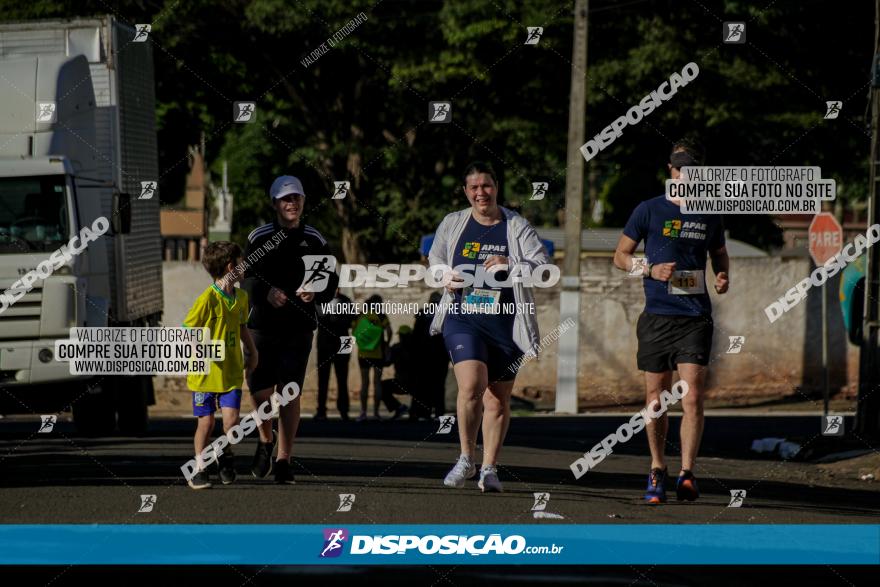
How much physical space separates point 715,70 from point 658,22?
144cm

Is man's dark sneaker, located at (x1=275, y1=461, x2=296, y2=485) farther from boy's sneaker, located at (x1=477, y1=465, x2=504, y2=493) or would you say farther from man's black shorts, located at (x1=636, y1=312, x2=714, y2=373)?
man's black shorts, located at (x1=636, y1=312, x2=714, y2=373)

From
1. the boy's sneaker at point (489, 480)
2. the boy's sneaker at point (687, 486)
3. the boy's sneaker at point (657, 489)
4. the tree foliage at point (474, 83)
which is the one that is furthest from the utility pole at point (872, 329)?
the tree foliage at point (474, 83)

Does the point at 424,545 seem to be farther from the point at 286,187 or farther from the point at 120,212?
the point at 120,212

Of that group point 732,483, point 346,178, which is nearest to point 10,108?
point 732,483

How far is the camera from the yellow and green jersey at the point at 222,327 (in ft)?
35.4

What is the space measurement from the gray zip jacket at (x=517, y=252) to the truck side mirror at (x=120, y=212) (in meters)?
6.60

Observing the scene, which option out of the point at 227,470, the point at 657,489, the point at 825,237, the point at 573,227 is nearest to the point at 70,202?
the point at 227,470

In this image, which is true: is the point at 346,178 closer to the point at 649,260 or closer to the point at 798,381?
the point at 798,381

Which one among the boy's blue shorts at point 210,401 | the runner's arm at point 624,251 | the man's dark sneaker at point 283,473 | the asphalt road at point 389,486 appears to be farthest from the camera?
the man's dark sneaker at point 283,473

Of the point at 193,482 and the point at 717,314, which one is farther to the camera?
the point at 717,314

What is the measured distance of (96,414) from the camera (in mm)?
17547

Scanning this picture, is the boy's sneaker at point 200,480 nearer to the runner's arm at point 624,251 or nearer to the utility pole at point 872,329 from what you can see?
the runner's arm at point 624,251

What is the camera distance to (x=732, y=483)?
1281 centimetres

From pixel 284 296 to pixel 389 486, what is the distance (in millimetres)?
1504
